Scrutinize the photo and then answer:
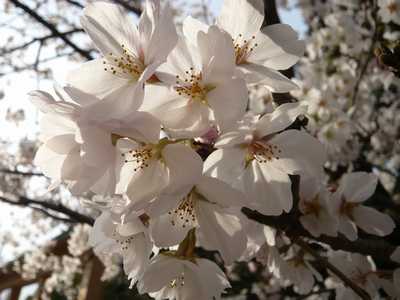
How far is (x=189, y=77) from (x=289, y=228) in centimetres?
45

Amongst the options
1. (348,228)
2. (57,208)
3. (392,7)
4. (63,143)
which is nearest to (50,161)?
(63,143)

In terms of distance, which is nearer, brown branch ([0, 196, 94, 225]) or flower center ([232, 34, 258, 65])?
flower center ([232, 34, 258, 65])

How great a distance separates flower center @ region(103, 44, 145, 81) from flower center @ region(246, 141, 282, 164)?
0.25m

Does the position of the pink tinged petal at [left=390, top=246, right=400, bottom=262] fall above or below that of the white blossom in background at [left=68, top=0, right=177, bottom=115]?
below

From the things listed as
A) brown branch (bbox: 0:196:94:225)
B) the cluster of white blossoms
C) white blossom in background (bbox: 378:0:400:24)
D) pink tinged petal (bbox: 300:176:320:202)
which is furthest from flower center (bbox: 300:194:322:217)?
white blossom in background (bbox: 378:0:400:24)

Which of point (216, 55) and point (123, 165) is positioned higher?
point (216, 55)

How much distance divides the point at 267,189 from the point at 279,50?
24 centimetres

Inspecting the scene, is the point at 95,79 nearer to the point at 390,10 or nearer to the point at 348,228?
the point at 348,228

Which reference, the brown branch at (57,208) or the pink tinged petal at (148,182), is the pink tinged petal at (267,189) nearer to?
the pink tinged petal at (148,182)

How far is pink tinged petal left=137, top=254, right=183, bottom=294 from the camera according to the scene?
2.61 ft

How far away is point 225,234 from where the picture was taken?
733 mm

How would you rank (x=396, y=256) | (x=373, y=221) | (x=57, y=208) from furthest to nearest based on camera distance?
(x=57, y=208) → (x=373, y=221) → (x=396, y=256)

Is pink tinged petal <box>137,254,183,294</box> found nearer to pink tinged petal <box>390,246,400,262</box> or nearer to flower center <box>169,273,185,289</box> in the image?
flower center <box>169,273,185,289</box>

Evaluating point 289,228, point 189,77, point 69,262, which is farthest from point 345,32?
point 69,262
